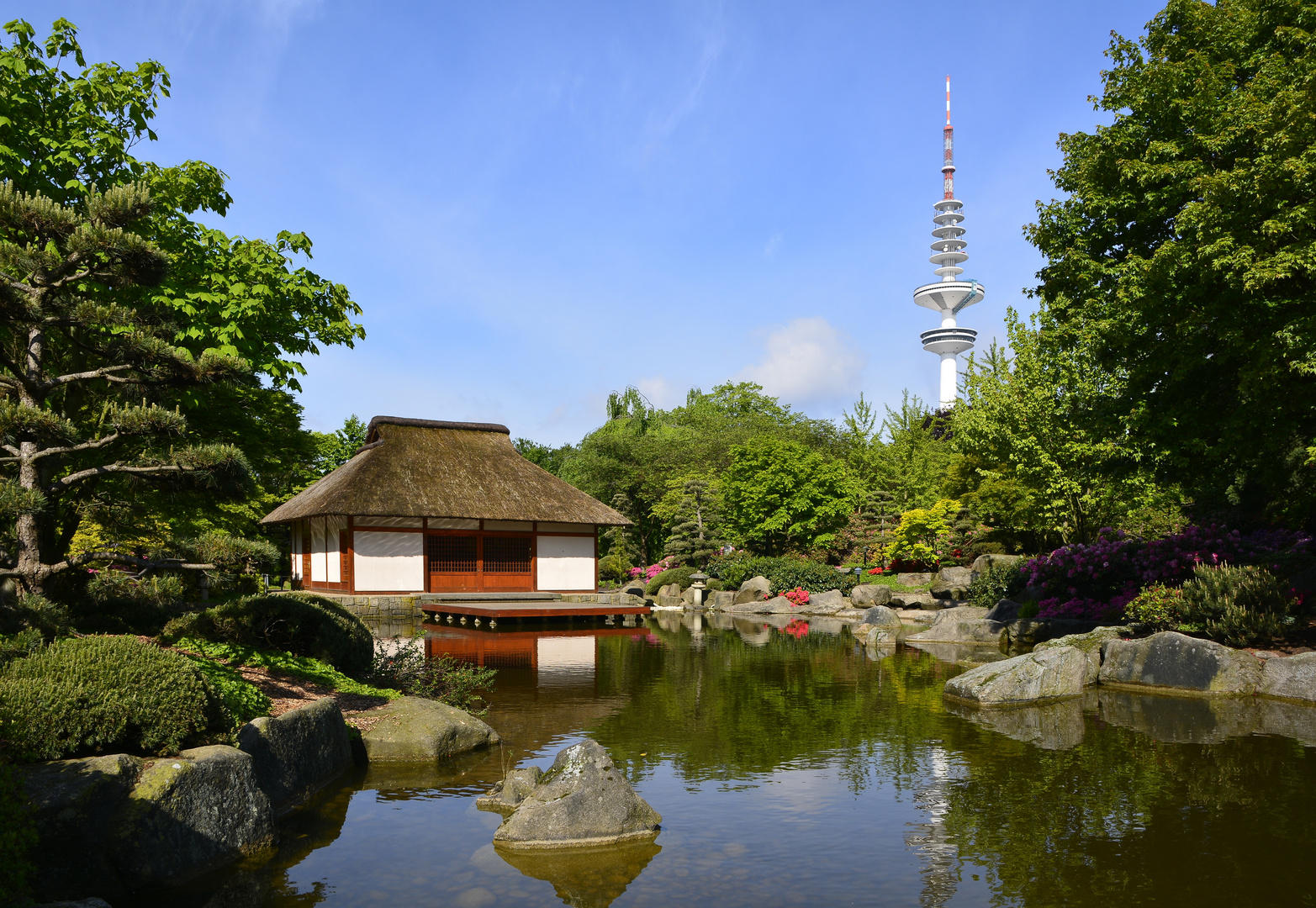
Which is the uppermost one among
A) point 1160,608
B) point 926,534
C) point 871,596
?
point 926,534

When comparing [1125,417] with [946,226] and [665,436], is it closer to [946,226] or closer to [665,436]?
[665,436]

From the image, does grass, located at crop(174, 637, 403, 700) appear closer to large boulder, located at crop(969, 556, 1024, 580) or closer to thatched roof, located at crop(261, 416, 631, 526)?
thatched roof, located at crop(261, 416, 631, 526)

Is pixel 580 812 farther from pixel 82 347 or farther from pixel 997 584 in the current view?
pixel 997 584

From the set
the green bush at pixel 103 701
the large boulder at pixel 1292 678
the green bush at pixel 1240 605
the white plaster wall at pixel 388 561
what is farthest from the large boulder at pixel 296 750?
the white plaster wall at pixel 388 561

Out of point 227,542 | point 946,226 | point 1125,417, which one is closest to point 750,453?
point 1125,417

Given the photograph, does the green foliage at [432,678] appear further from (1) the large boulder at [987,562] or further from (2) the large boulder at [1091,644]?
(1) the large boulder at [987,562]

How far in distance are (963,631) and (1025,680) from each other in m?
8.93

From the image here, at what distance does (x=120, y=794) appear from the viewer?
18.6ft

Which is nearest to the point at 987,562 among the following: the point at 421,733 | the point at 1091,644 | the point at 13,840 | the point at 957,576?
the point at 957,576

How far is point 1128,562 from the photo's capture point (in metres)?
20.1

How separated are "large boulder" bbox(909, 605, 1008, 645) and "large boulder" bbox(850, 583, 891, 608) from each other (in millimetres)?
7182

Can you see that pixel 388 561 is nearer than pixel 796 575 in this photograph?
Yes

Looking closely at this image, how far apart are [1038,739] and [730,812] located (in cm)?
484

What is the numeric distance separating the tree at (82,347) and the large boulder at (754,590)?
85.4 feet
